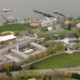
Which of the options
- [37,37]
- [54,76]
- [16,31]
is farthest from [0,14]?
[54,76]

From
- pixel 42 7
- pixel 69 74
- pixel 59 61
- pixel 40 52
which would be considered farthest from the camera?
pixel 42 7

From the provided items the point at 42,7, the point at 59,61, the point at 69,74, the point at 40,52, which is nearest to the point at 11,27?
the point at 40,52

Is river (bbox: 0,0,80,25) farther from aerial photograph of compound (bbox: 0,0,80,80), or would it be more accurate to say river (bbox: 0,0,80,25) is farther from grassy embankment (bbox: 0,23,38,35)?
grassy embankment (bbox: 0,23,38,35)

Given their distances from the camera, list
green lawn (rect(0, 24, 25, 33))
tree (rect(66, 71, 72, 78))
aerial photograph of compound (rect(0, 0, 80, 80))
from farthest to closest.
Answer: green lawn (rect(0, 24, 25, 33))
aerial photograph of compound (rect(0, 0, 80, 80))
tree (rect(66, 71, 72, 78))

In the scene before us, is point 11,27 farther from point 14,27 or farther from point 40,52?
point 40,52

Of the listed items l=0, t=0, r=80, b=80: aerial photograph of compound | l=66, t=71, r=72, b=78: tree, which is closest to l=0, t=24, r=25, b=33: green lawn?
l=0, t=0, r=80, b=80: aerial photograph of compound

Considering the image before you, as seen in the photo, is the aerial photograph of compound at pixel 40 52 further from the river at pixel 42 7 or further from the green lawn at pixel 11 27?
the river at pixel 42 7

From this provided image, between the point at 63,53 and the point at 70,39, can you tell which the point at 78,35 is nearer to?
the point at 70,39

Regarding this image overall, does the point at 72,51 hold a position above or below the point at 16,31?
below
